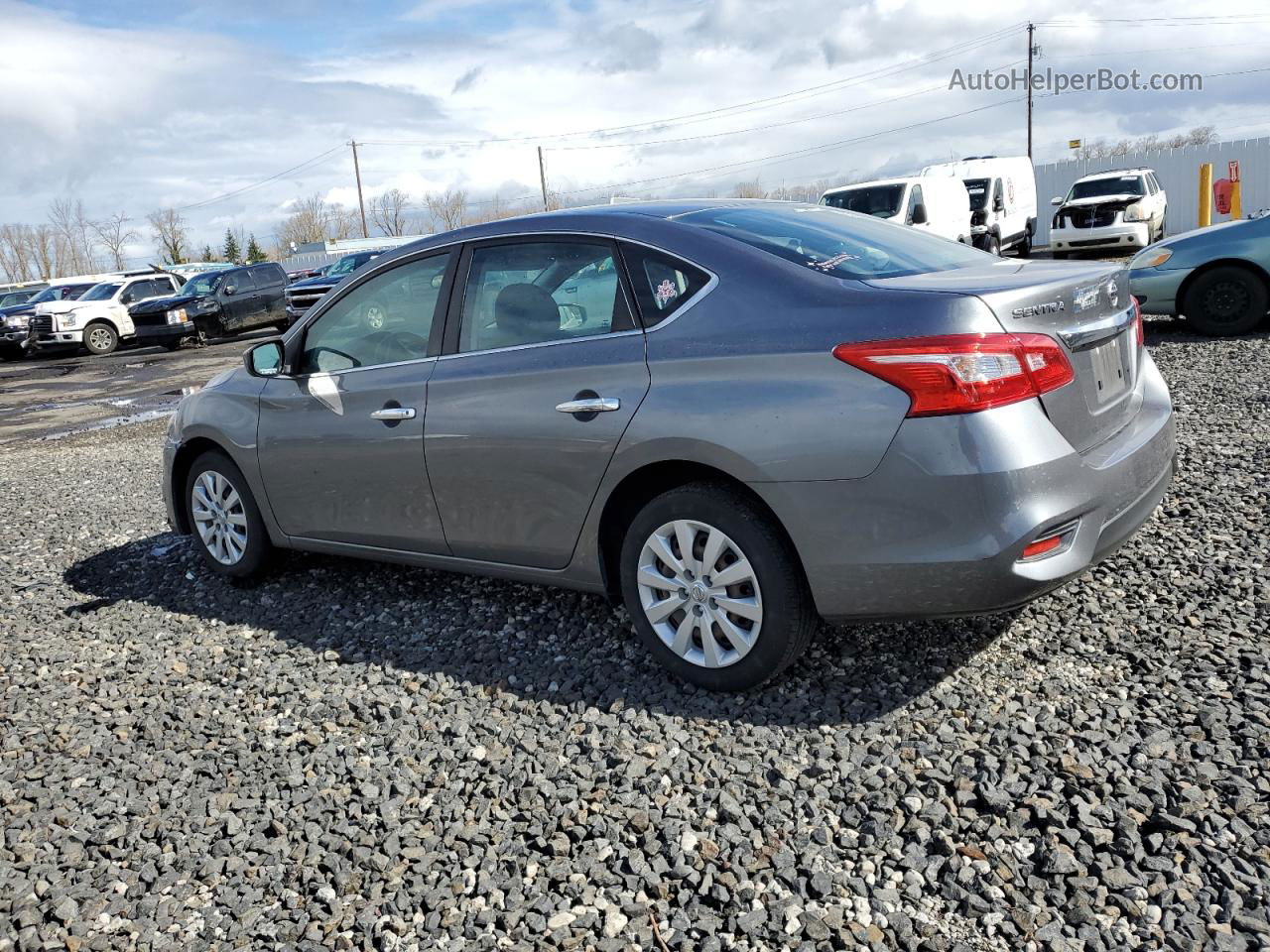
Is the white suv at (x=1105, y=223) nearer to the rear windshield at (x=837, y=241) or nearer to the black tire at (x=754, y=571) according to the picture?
the rear windshield at (x=837, y=241)

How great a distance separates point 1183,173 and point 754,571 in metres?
36.3

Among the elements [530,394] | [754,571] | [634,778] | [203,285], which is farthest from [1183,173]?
[634,778]

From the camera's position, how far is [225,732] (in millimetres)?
3742

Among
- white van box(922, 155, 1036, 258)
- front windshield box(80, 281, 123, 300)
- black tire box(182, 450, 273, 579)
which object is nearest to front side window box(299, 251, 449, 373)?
black tire box(182, 450, 273, 579)

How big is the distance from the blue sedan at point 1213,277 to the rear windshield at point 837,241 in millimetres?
6800

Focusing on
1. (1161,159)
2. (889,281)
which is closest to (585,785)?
(889,281)

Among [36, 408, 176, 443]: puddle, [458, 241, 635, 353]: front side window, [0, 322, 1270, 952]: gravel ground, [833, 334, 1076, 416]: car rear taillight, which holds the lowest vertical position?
[0, 322, 1270, 952]: gravel ground

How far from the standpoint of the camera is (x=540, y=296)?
400 cm

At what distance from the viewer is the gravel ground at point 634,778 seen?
2.56 metres

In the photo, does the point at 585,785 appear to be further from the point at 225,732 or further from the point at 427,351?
the point at 427,351

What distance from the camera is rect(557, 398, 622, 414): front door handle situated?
3.60 meters

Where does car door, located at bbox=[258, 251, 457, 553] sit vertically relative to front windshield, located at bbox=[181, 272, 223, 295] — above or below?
below

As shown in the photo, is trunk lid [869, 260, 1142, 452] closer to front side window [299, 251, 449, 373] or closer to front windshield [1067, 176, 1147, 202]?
front side window [299, 251, 449, 373]

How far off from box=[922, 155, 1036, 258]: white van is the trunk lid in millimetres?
18794
